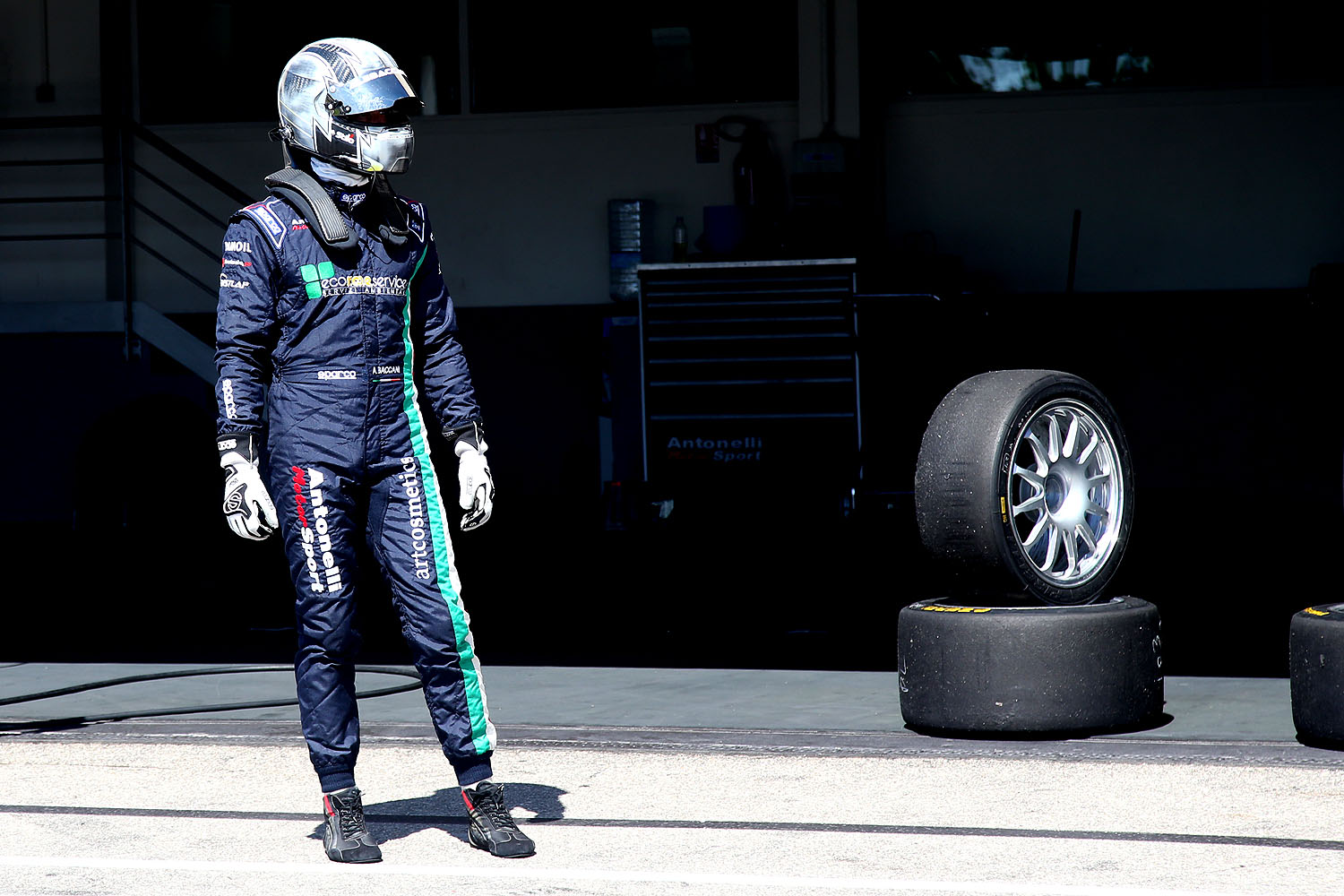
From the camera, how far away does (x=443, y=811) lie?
431 cm

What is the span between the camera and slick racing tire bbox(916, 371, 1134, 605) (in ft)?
16.3

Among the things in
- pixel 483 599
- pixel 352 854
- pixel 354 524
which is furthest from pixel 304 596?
pixel 483 599

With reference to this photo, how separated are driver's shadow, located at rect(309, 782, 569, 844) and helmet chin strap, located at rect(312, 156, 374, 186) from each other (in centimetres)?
148

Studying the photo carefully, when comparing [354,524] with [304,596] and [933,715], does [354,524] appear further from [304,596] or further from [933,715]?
[933,715]

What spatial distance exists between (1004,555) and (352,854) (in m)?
2.06

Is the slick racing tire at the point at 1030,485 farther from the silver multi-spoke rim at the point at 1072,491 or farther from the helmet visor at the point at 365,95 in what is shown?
the helmet visor at the point at 365,95

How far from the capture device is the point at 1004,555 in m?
4.94

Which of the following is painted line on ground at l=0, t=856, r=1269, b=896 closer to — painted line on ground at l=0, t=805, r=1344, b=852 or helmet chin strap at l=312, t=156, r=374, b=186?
painted line on ground at l=0, t=805, r=1344, b=852

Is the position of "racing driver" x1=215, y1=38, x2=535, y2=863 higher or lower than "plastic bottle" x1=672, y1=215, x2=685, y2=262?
lower

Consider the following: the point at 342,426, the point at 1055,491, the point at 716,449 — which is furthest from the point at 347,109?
the point at 716,449

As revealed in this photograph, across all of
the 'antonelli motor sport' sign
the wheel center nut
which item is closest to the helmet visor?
the wheel center nut

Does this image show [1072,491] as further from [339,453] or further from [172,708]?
[172,708]

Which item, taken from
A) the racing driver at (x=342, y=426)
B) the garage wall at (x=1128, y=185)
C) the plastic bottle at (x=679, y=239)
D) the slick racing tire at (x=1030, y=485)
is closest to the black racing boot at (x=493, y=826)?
the racing driver at (x=342, y=426)

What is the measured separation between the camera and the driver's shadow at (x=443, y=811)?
4.11 meters
